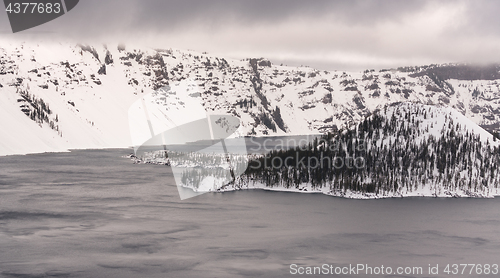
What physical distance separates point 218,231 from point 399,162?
54.8 meters

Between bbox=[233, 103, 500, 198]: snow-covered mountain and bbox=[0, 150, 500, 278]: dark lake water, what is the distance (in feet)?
20.2

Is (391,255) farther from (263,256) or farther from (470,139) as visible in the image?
(470,139)

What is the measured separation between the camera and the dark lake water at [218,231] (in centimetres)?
5022

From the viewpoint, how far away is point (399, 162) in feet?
346

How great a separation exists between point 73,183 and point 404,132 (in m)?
76.2

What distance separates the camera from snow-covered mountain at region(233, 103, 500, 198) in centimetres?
10300

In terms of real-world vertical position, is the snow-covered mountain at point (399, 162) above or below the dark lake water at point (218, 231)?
above

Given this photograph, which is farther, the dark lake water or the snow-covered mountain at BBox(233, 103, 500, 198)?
the snow-covered mountain at BBox(233, 103, 500, 198)

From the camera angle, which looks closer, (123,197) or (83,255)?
(83,255)

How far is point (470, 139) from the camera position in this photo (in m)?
107

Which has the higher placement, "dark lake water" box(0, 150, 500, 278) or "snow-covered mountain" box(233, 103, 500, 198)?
"snow-covered mountain" box(233, 103, 500, 198)

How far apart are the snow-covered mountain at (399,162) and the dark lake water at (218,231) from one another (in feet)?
20.2

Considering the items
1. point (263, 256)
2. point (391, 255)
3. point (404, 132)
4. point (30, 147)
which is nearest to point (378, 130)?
point (404, 132)

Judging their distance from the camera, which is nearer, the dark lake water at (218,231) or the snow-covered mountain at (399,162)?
the dark lake water at (218,231)
